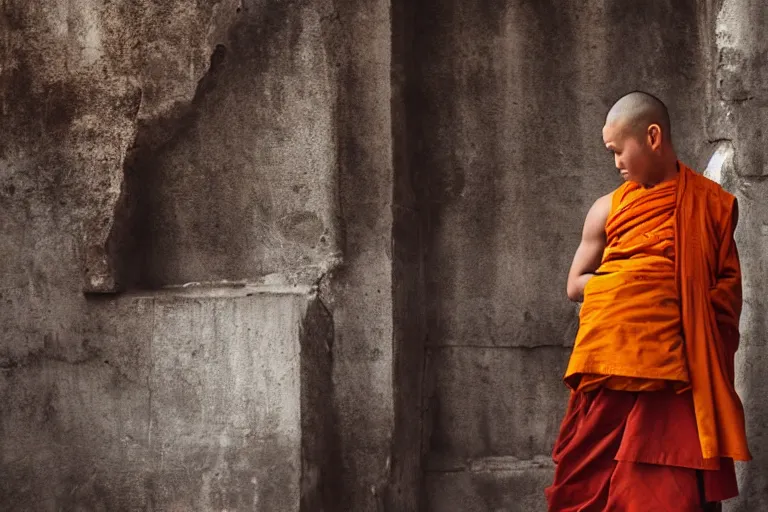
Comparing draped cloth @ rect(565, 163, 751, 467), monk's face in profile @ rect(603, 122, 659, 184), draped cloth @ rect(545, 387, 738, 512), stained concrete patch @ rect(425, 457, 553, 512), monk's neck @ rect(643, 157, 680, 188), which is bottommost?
stained concrete patch @ rect(425, 457, 553, 512)

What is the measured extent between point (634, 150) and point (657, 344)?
677mm

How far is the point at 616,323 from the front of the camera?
3908mm

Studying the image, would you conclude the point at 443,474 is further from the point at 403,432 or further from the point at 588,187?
the point at 588,187

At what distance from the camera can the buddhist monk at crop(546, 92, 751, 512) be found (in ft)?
12.8

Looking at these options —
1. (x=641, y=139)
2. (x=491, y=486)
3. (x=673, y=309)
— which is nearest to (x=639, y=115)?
(x=641, y=139)

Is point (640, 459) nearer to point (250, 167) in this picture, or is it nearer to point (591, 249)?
point (591, 249)

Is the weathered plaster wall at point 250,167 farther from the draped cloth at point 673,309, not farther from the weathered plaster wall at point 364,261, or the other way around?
the draped cloth at point 673,309

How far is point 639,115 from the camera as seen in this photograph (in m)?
4.04

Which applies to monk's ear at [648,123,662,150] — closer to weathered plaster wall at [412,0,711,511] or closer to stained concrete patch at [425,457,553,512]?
weathered plaster wall at [412,0,711,511]

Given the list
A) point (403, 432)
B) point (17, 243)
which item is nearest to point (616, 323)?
point (403, 432)

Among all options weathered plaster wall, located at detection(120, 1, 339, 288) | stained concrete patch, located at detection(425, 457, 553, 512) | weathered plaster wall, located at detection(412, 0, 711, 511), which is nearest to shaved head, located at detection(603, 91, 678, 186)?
weathered plaster wall, located at detection(412, 0, 711, 511)

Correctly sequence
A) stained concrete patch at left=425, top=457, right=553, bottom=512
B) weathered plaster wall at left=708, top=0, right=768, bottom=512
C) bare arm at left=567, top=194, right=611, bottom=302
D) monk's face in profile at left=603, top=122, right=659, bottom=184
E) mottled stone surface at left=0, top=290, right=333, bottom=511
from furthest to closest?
stained concrete patch at left=425, top=457, right=553, bottom=512
mottled stone surface at left=0, top=290, right=333, bottom=511
weathered plaster wall at left=708, top=0, right=768, bottom=512
bare arm at left=567, top=194, right=611, bottom=302
monk's face in profile at left=603, top=122, right=659, bottom=184

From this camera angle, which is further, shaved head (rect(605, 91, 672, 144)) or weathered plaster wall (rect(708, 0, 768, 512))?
weathered plaster wall (rect(708, 0, 768, 512))

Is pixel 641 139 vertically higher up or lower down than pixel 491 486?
higher up
